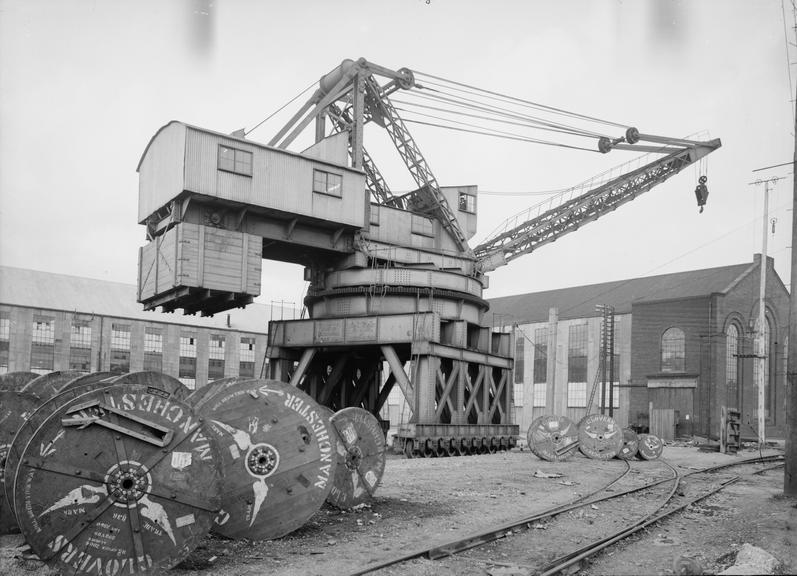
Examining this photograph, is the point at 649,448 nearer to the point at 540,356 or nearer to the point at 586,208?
the point at 586,208

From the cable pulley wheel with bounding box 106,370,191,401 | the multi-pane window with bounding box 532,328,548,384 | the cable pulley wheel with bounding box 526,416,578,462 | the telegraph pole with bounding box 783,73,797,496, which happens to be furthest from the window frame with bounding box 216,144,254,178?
the multi-pane window with bounding box 532,328,548,384

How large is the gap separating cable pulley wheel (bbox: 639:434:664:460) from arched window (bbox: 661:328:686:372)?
24370 millimetres

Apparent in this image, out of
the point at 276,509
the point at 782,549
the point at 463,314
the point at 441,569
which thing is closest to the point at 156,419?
the point at 276,509

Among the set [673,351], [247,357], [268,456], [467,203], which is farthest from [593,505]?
[247,357]

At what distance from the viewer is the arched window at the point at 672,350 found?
48.5m

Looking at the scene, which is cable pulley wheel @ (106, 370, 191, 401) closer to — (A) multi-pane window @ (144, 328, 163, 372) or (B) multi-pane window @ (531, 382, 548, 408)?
(A) multi-pane window @ (144, 328, 163, 372)

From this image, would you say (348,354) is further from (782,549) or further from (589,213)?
(782,549)

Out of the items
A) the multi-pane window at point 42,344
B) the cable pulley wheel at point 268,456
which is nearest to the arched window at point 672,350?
the multi-pane window at point 42,344

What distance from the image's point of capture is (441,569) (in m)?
8.02

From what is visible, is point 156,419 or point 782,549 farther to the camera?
point 782,549

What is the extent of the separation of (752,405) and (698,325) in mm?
6494

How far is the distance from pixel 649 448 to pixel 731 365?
2602 cm

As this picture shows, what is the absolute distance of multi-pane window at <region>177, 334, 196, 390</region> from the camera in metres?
55.7

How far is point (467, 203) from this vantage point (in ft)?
102
